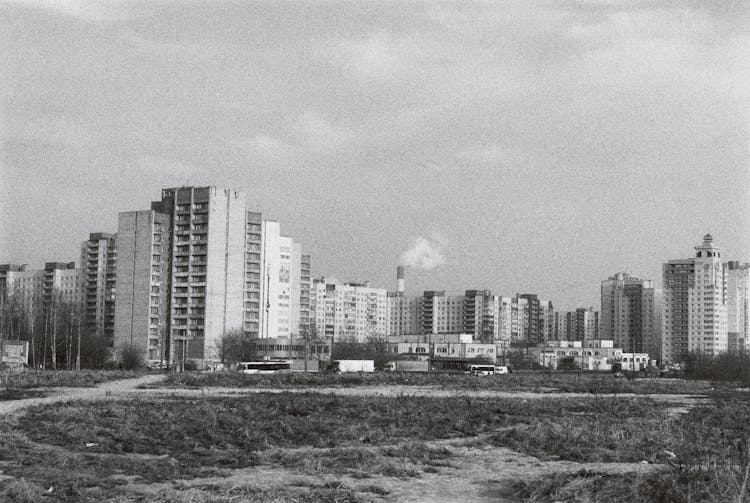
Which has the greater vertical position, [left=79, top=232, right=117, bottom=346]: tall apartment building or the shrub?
[left=79, top=232, right=117, bottom=346]: tall apartment building

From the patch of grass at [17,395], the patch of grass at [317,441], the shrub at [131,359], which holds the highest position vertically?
the patch of grass at [317,441]

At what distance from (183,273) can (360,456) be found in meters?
120

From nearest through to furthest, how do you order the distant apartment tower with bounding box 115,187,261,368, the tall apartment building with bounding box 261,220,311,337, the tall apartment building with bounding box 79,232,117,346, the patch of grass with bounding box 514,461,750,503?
1. the patch of grass with bounding box 514,461,750,503
2. the distant apartment tower with bounding box 115,187,261,368
3. the tall apartment building with bounding box 261,220,311,337
4. the tall apartment building with bounding box 79,232,117,346

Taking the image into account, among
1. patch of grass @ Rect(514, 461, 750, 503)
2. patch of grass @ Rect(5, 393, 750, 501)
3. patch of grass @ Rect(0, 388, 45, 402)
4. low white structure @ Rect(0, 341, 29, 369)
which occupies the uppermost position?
patch of grass @ Rect(514, 461, 750, 503)

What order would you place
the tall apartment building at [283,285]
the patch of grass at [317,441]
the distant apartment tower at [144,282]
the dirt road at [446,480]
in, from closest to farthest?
the dirt road at [446,480] < the patch of grass at [317,441] < the distant apartment tower at [144,282] < the tall apartment building at [283,285]

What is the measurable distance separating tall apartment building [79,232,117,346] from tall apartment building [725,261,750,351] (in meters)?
128

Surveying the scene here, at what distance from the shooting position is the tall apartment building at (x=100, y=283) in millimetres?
168250

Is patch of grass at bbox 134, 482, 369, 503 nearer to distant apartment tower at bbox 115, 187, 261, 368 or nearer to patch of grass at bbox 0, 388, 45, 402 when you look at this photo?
patch of grass at bbox 0, 388, 45, 402

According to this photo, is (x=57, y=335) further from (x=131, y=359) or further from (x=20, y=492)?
(x=20, y=492)

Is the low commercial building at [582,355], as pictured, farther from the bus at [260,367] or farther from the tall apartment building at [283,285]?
the bus at [260,367]

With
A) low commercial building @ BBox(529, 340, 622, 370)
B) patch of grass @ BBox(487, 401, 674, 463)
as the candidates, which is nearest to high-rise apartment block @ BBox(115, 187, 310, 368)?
low commercial building @ BBox(529, 340, 622, 370)

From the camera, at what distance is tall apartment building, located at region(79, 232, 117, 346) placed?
168250 mm

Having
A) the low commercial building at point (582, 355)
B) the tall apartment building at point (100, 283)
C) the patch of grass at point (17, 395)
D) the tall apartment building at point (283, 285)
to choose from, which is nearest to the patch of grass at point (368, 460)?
the patch of grass at point (17, 395)

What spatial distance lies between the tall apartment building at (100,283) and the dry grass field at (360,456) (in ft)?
472
